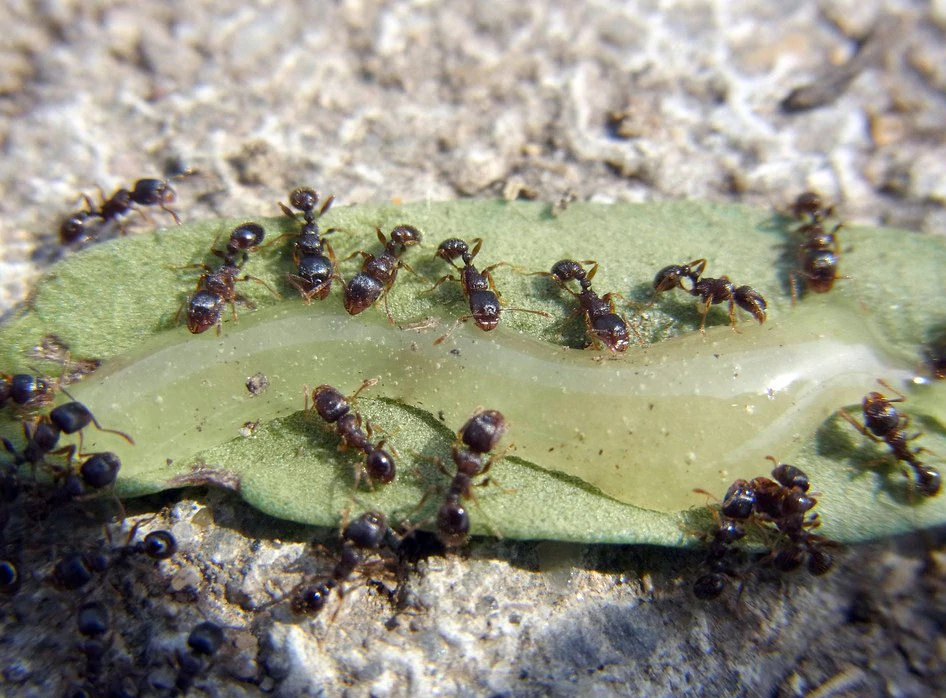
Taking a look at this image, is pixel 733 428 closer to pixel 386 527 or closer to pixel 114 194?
pixel 386 527

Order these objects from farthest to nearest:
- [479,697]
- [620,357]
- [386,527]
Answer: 1. [620,357]
2. [386,527]
3. [479,697]

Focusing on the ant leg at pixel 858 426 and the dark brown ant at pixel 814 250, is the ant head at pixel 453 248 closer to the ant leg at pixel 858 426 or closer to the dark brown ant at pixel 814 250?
the dark brown ant at pixel 814 250

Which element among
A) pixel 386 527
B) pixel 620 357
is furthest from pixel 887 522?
pixel 386 527

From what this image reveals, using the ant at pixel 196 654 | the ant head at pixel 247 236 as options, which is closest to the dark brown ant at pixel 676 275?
the ant head at pixel 247 236

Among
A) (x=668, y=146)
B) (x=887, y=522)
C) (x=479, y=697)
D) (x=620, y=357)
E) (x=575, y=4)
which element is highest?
(x=575, y=4)

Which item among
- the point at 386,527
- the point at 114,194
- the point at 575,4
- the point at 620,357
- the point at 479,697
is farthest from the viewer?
the point at 575,4

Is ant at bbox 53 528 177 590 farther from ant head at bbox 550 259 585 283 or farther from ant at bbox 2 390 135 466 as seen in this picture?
ant head at bbox 550 259 585 283

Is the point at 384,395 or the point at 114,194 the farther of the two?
the point at 114,194

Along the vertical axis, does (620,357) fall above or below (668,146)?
below
